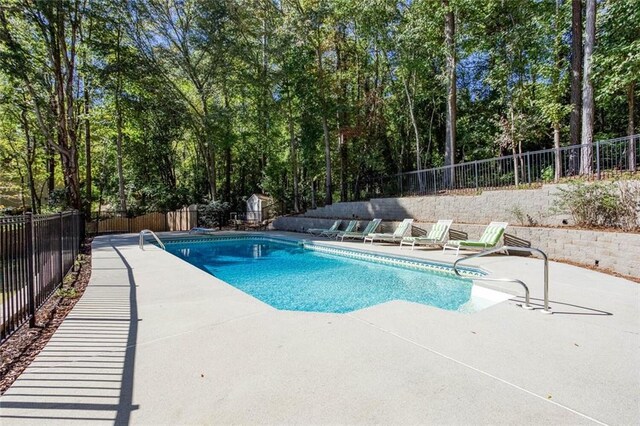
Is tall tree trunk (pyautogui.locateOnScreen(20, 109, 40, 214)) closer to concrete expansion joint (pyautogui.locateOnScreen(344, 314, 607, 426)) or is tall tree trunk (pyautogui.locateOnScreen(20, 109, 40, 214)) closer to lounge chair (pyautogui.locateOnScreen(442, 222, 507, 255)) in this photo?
lounge chair (pyautogui.locateOnScreen(442, 222, 507, 255))

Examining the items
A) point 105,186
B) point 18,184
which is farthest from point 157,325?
point 18,184

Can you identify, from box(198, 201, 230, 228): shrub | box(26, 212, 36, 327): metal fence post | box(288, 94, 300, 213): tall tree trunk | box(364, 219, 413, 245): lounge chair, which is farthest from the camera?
box(198, 201, 230, 228): shrub

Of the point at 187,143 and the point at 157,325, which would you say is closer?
the point at 157,325

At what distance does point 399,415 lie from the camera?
196cm

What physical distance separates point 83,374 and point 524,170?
12.1m

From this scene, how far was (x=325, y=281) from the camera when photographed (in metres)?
7.12

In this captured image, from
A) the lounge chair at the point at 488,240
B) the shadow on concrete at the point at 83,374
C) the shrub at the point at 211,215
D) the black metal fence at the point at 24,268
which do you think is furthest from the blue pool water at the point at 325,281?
the shrub at the point at 211,215

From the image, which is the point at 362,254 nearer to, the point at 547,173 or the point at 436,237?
the point at 436,237

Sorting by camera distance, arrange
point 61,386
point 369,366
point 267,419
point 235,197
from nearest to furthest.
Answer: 1. point 267,419
2. point 61,386
3. point 369,366
4. point 235,197

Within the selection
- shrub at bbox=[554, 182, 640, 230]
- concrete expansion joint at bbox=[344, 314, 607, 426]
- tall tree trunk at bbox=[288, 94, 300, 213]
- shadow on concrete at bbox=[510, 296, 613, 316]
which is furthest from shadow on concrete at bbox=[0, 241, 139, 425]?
tall tree trunk at bbox=[288, 94, 300, 213]

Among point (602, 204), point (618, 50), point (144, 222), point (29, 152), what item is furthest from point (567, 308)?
point (29, 152)

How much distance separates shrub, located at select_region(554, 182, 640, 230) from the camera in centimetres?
620

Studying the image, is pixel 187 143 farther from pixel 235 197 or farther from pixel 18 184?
pixel 18 184

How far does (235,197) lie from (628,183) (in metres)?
19.6
